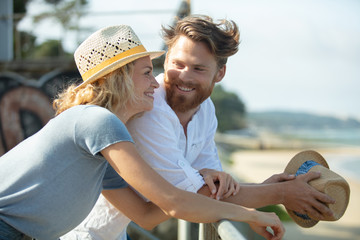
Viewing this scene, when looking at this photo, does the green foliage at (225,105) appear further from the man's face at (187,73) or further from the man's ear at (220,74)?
the man's face at (187,73)

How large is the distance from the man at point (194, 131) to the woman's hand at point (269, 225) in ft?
1.00

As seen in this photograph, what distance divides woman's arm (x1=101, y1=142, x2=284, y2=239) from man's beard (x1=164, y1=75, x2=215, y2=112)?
2.65ft

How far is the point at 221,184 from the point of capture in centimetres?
212

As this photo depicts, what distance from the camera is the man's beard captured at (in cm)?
249

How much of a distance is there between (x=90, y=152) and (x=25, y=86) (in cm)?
751

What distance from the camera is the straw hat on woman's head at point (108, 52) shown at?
6.75 feet

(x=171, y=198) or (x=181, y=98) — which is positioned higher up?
(x=181, y=98)

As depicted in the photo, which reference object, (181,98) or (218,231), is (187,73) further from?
(218,231)

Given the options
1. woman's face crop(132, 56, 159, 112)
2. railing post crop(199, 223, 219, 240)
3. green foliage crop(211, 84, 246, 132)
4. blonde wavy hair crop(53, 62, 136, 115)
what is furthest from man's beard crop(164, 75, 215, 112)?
green foliage crop(211, 84, 246, 132)

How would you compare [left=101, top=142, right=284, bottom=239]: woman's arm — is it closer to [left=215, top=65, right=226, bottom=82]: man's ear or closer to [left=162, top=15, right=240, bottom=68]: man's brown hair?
[left=162, top=15, right=240, bottom=68]: man's brown hair

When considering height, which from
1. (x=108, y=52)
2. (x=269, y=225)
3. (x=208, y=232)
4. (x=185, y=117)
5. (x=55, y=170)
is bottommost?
(x=208, y=232)

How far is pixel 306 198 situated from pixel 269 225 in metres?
0.39

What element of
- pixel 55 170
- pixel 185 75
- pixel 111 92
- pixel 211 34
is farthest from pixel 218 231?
pixel 211 34

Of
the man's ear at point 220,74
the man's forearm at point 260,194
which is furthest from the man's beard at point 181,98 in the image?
the man's forearm at point 260,194
